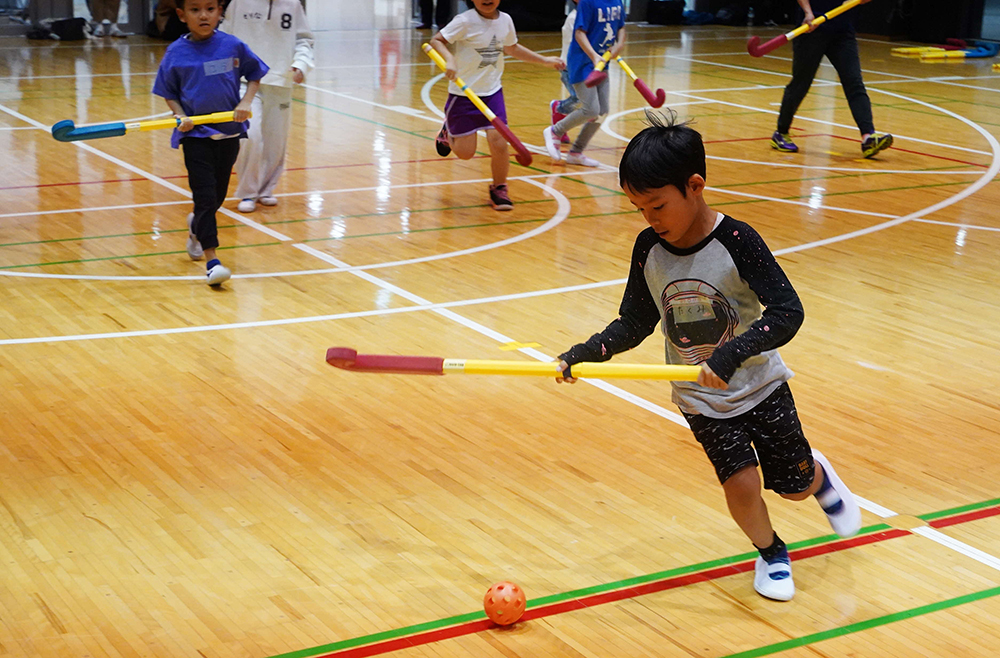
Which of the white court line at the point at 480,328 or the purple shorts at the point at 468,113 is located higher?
the purple shorts at the point at 468,113

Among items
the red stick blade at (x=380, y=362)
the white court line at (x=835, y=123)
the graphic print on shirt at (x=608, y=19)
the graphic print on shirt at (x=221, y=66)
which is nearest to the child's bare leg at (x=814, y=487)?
the red stick blade at (x=380, y=362)

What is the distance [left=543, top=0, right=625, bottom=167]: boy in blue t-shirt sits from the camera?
8.34 meters

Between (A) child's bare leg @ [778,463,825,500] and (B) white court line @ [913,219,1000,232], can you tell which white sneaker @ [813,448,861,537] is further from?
(B) white court line @ [913,219,1000,232]

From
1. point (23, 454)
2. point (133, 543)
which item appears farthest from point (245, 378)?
point (133, 543)

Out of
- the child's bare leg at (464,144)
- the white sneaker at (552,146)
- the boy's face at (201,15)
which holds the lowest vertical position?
the white sneaker at (552,146)

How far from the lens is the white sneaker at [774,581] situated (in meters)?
3.06

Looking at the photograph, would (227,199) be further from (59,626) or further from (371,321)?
(59,626)

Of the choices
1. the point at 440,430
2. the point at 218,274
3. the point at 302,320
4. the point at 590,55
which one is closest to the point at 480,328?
the point at 302,320

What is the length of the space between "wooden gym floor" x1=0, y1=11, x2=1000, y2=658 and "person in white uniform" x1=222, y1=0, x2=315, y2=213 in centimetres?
23

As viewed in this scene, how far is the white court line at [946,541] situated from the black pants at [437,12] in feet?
50.7

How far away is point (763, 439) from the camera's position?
3.03 m

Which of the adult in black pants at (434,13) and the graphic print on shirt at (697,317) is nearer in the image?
the graphic print on shirt at (697,317)

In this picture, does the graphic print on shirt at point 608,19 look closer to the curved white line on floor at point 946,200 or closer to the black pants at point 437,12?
the curved white line on floor at point 946,200

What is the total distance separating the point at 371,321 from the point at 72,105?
6377 mm
